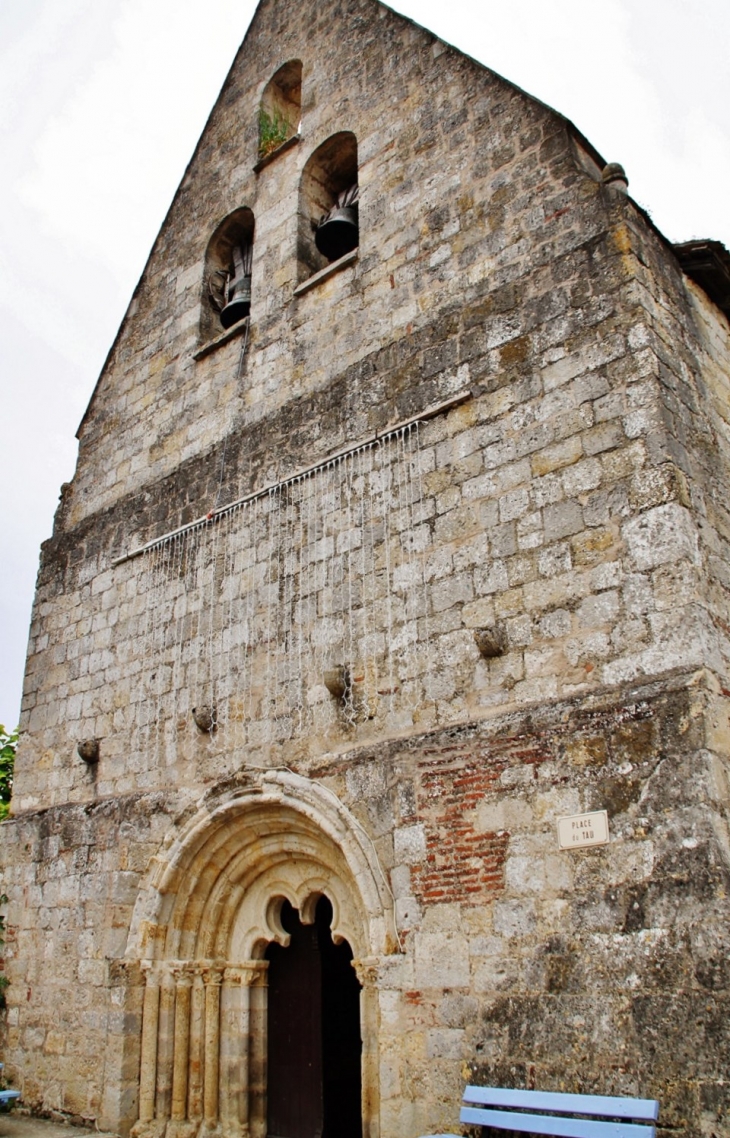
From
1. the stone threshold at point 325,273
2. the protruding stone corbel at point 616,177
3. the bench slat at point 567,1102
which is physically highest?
the stone threshold at point 325,273

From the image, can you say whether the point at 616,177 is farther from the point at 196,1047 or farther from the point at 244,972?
the point at 196,1047

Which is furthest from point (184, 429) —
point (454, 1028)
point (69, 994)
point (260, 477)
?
point (454, 1028)

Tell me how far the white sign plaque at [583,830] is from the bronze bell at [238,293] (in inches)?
212

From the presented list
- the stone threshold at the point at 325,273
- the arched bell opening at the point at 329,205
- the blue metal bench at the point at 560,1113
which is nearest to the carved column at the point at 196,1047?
the blue metal bench at the point at 560,1113

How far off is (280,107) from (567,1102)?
8.78m

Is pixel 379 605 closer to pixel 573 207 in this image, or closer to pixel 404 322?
pixel 404 322

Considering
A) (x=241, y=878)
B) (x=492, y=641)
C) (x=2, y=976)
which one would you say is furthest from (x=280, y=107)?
(x=2, y=976)

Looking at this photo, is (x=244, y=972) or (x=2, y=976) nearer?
(x=244, y=972)

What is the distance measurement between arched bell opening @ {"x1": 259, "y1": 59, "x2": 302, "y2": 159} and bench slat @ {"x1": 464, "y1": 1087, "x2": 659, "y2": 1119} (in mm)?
7731

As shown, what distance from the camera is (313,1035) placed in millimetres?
6590

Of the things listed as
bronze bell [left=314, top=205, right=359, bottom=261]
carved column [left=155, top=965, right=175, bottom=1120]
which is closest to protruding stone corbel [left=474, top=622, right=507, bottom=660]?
carved column [left=155, top=965, right=175, bottom=1120]

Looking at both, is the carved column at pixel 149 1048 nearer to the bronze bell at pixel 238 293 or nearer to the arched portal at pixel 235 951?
the arched portal at pixel 235 951

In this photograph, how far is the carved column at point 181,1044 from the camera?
6.39 m

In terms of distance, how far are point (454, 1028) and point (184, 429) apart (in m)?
5.38
